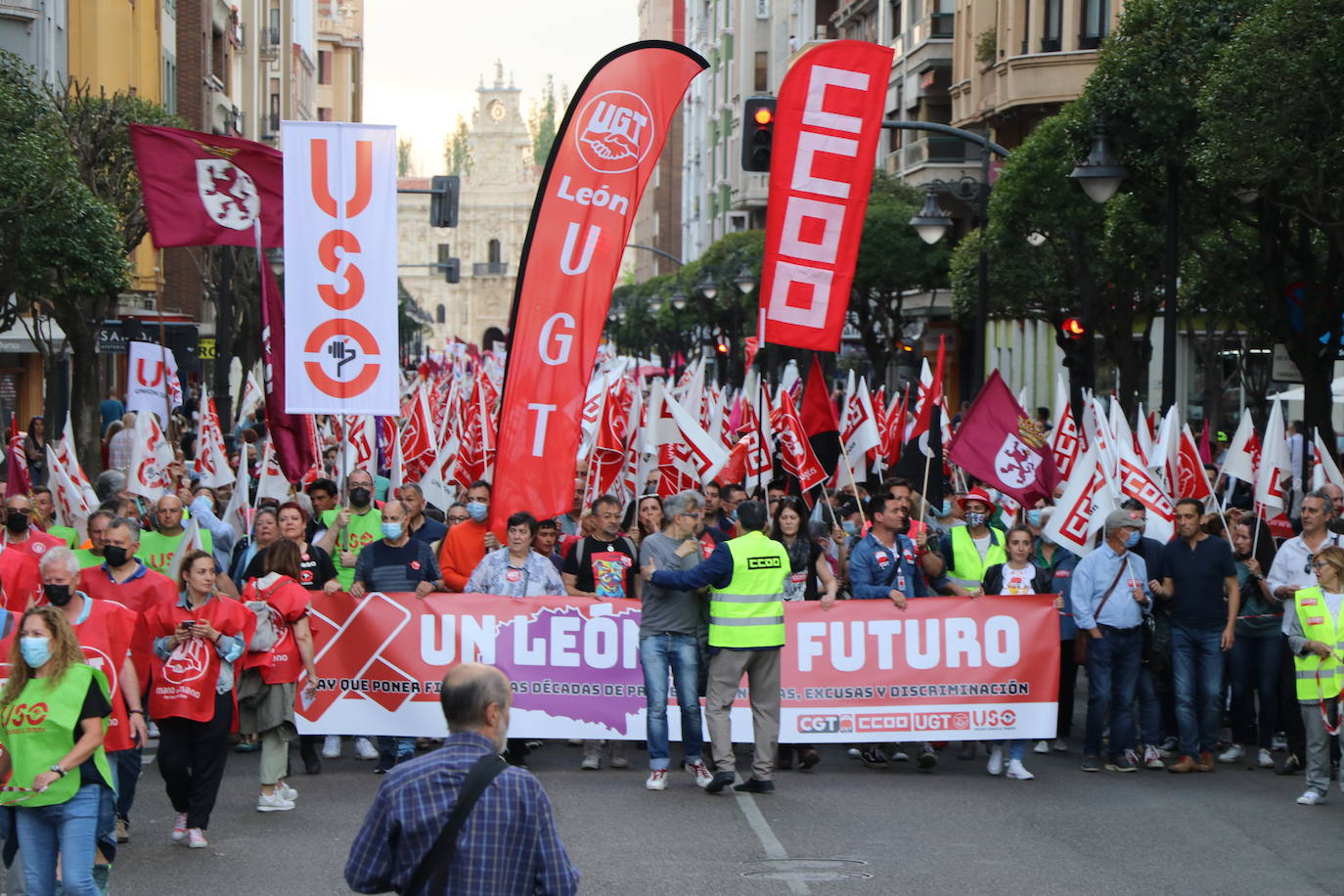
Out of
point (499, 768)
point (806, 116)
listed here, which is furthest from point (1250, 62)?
point (499, 768)

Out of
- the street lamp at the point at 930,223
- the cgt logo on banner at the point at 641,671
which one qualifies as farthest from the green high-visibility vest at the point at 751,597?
the street lamp at the point at 930,223

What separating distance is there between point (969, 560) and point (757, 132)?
15.2 feet

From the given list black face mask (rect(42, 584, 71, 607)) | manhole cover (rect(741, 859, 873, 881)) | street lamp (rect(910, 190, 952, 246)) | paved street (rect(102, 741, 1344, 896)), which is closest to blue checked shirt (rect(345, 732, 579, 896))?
black face mask (rect(42, 584, 71, 607))

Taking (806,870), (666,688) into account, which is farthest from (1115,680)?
(806,870)

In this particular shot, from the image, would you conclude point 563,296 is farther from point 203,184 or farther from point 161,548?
point 203,184

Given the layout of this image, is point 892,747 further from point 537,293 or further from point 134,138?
point 134,138

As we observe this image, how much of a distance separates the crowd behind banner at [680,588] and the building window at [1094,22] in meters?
25.5

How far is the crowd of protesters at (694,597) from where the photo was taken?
29.2ft

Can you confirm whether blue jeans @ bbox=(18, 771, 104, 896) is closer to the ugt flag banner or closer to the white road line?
the white road line

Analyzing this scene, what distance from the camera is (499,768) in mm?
4527

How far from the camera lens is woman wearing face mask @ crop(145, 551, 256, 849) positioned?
8.59m

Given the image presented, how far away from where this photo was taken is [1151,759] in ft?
37.5

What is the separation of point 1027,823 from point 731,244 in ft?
158

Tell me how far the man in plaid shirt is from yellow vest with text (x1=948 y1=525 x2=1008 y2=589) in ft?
Answer: 25.7
